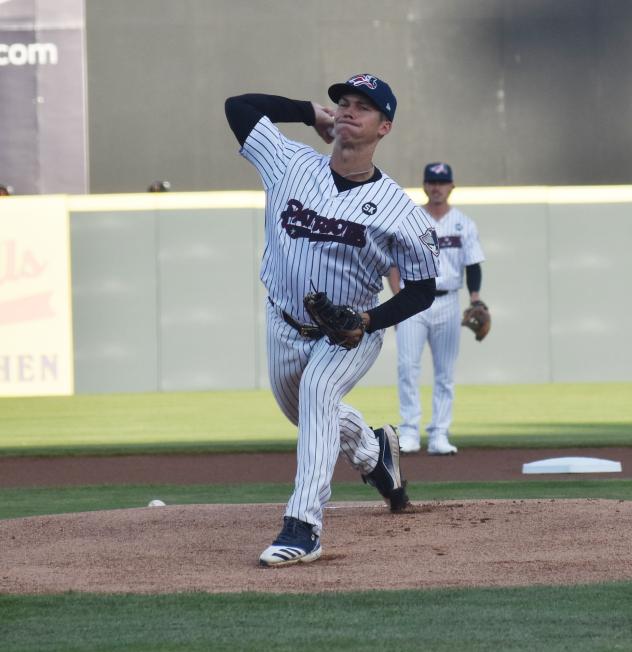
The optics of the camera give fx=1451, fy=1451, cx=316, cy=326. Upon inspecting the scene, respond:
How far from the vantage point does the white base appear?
334 inches

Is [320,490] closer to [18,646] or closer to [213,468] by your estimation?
[18,646]

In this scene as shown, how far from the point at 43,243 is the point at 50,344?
119 centimetres

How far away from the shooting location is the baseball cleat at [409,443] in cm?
975

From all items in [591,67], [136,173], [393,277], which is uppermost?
[591,67]

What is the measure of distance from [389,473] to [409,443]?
363 cm

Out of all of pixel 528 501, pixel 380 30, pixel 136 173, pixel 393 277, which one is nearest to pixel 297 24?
pixel 380 30

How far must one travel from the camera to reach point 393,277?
31.0 feet

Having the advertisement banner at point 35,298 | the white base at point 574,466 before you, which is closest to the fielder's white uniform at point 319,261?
the white base at point 574,466

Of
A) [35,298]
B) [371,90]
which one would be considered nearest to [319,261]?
[371,90]

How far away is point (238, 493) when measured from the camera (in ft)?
26.2

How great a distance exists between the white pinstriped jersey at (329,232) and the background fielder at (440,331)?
428 centimetres

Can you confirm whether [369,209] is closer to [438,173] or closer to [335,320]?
[335,320]

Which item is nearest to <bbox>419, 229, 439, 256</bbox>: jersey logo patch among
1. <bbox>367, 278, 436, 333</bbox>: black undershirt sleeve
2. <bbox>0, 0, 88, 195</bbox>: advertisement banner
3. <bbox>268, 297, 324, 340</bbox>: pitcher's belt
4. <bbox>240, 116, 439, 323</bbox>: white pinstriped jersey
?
<bbox>240, 116, 439, 323</bbox>: white pinstriped jersey

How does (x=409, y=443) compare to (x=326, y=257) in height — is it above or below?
below
